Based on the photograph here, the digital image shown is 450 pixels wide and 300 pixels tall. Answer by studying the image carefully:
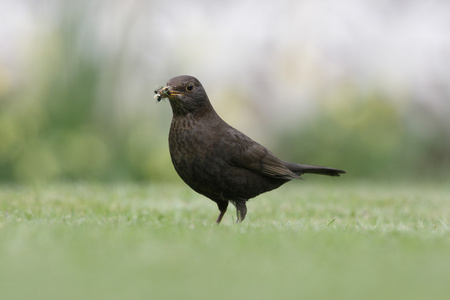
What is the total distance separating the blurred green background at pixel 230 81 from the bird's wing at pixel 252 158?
14.1 feet

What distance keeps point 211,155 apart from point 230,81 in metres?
6.47

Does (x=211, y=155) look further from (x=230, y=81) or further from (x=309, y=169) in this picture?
Answer: (x=230, y=81)

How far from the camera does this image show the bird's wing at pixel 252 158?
4.76 m

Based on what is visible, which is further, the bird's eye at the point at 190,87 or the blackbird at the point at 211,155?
the bird's eye at the point at 190,87

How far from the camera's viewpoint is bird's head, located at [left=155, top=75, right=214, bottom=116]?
190 inches

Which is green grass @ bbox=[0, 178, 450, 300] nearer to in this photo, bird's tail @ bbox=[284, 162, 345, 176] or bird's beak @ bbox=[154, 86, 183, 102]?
bird's tail @ bbox=[284, 162, 345, 176]

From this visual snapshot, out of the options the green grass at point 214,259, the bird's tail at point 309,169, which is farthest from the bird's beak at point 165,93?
the bird's tail at point 309,169

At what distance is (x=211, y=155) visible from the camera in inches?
182

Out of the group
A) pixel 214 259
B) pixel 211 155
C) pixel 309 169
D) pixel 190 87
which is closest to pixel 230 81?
pixel 309 169

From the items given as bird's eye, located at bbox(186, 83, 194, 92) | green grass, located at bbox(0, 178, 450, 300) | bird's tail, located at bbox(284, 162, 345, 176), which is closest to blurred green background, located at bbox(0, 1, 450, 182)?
green grass, located at bbox(0, 178, 450, 300)

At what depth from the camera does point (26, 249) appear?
10.8ft

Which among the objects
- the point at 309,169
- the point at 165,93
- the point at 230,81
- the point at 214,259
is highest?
the point at 230,81

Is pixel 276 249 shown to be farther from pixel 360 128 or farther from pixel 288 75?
pixel 288 75

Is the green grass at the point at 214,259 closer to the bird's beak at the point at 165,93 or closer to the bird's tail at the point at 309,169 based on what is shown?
the bird's tail at the point at 309,169
